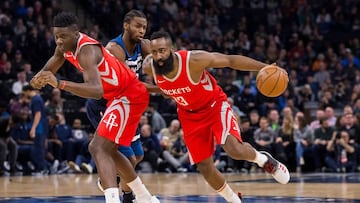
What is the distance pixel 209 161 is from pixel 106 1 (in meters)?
14.1

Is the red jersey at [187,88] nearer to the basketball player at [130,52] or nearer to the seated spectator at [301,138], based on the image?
the basketball player at [130,52]

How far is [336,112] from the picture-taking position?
17.1 m

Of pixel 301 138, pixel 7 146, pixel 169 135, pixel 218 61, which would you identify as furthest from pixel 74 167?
pixel 218 61

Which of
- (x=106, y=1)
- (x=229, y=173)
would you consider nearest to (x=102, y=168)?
(x=229, y=173)

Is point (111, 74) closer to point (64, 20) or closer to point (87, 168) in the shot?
point (64, 20)

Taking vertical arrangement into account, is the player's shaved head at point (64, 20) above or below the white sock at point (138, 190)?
above

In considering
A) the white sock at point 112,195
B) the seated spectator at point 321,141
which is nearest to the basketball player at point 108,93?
the white sock at point 112,195

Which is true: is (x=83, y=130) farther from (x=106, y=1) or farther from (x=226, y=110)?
(x=226, y=110)

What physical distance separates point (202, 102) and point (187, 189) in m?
3.46

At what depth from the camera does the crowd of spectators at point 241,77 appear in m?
14.4

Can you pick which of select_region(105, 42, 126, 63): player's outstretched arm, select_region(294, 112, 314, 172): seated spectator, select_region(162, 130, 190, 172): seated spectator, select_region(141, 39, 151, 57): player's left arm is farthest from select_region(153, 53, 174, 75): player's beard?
select_region(294, 112, 314, 172): seated spectator

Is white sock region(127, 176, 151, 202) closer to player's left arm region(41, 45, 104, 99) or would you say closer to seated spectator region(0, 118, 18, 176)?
player's left arm region(41, 45, 104, 99)

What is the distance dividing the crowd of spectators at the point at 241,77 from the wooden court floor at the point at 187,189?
174 cm

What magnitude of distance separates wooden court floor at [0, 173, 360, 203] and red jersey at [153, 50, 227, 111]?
1.66 m
